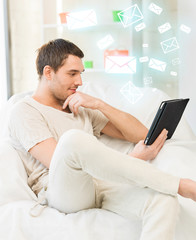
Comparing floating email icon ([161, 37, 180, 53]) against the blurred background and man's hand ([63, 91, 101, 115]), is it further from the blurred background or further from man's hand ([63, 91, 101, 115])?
man's hand ([63, 91, 101, 115])

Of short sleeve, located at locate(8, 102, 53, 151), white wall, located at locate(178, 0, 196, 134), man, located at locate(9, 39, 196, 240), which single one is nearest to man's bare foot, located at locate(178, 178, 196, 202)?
man, located at locate(9, 39, 196, 240)

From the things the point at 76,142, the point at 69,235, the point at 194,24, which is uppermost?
the point at 194,24

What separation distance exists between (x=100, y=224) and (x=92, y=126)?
2.11 ft

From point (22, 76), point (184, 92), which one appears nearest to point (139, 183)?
point (184, 92)

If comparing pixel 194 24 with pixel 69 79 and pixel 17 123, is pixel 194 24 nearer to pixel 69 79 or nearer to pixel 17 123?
pixel 69 79

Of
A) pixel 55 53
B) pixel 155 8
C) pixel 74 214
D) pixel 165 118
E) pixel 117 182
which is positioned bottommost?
pixel 74 214

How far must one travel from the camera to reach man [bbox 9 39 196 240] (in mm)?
988

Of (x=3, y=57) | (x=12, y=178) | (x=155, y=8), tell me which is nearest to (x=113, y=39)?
(x=155, y=8)

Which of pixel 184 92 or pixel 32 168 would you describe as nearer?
pixel 32 168

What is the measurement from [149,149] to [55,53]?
55cm

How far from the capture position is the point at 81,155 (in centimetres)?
100

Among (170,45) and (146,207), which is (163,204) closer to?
(146,207)

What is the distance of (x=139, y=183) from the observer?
100cm

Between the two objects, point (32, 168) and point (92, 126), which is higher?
point (92, 126)
